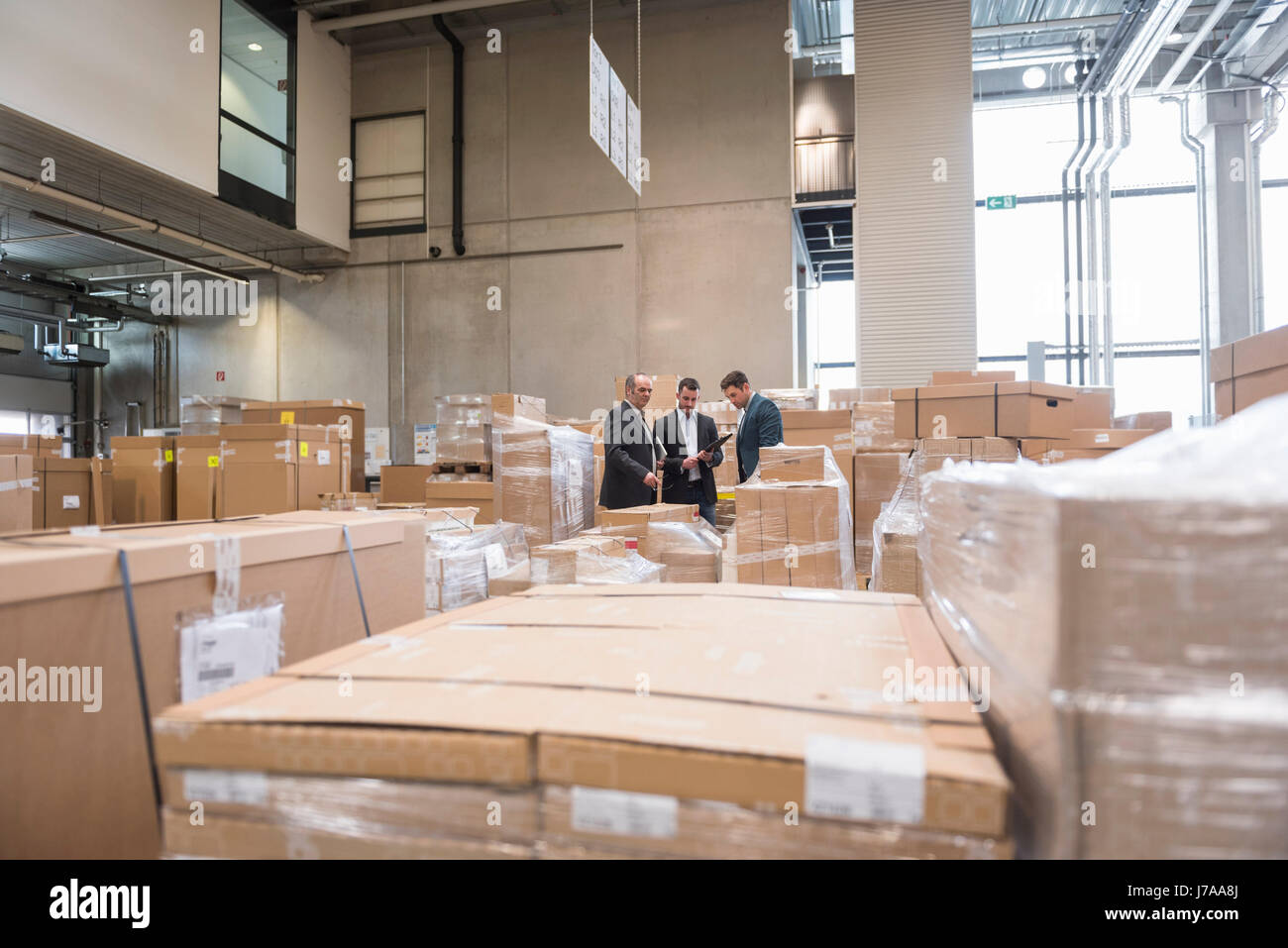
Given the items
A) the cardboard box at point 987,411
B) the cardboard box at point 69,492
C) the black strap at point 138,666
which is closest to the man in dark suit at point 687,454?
the cardboard box at point 987,411

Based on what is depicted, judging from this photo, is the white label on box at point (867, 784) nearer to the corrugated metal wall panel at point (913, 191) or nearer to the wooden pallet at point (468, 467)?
the wooden pallet at point (468, 467)

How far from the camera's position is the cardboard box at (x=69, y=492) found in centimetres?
686

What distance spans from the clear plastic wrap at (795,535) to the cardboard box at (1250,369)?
5.37 ft

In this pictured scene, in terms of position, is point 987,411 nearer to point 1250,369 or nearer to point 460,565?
point 1250,369

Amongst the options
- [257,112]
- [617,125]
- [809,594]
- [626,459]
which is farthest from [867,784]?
[257,112]

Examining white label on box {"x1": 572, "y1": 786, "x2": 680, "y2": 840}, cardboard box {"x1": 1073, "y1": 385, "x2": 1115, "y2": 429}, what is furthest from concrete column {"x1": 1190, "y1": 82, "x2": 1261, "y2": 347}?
white label on box {"x1": 572, "y1": 786, "x2": 680, "y2": 840}

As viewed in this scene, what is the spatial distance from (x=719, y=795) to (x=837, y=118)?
30.2 feet

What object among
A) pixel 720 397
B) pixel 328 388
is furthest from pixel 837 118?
pixel 328 388

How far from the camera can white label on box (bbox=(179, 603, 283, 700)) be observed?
1236 mm

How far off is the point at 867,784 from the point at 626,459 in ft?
13.4

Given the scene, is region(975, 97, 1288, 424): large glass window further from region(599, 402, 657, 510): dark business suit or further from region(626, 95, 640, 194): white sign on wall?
region(599, 402, 657, 510): dark business suit

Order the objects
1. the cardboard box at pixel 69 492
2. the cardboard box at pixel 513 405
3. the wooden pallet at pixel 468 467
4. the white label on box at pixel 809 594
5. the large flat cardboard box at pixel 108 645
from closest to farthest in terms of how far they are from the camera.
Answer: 1. the large flat cardboard box at pixel 108 645
2. the white label on box at pixel 809 594
3. the cardboard box at pixel 513 405
4. the wooden pallet at pixel 468 467
5. the cardboard box at pixel 69 492
